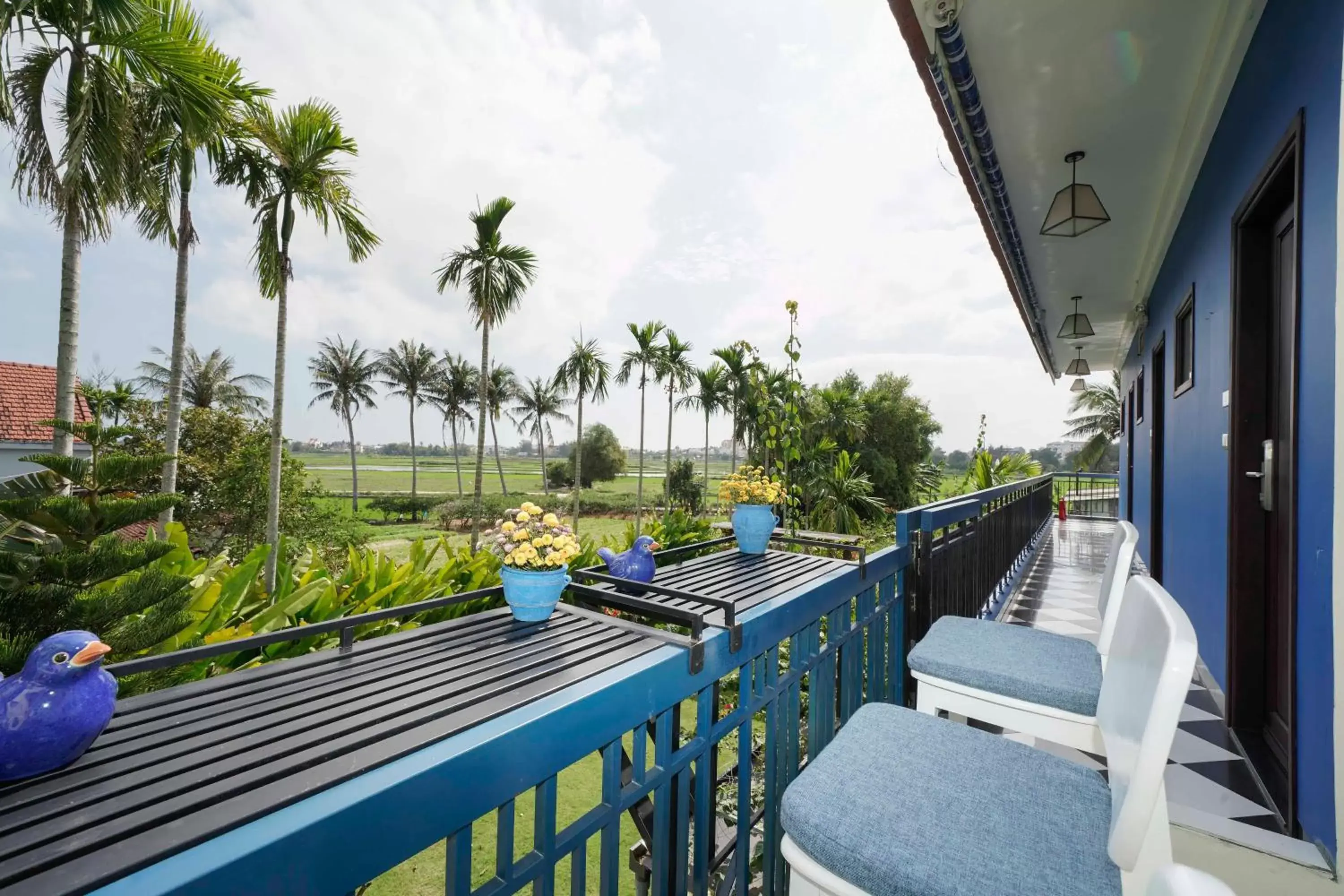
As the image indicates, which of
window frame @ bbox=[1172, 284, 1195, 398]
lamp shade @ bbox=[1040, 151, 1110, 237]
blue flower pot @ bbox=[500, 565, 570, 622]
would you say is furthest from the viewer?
window frame @ bbox=[1172, 284, 1195, 398]

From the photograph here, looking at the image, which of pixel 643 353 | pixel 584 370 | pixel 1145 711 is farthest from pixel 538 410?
pixel 1145 711

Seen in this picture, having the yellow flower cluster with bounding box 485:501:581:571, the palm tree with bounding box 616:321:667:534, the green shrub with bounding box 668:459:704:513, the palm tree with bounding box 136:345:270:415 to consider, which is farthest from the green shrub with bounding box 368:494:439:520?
the yellow flower cluster with bounding box 485:501:581:571

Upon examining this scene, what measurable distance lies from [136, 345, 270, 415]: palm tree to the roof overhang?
2761cm

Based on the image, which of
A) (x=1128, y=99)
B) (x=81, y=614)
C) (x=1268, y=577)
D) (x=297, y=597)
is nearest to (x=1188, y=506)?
(x=1268, y=577)

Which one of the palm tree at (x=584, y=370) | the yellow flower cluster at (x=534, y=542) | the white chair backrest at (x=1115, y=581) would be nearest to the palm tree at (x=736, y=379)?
the palm tree at (x=584, y=370)

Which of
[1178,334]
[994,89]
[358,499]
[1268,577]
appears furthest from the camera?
[358,499]

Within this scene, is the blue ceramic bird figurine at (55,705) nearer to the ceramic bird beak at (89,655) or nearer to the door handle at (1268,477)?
the ceramic bird beak at (89,655)

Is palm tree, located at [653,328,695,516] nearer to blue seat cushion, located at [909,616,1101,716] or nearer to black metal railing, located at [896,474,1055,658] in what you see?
black metal railing, located at [896,474,1055,658]

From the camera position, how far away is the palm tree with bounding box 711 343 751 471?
14470mm

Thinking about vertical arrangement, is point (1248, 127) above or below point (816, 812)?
above

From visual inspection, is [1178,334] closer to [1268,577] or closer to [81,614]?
[1268,577]

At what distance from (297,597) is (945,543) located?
2379 millimetres

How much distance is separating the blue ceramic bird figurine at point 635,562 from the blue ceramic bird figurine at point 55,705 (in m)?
0.86

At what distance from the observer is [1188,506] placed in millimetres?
3156
